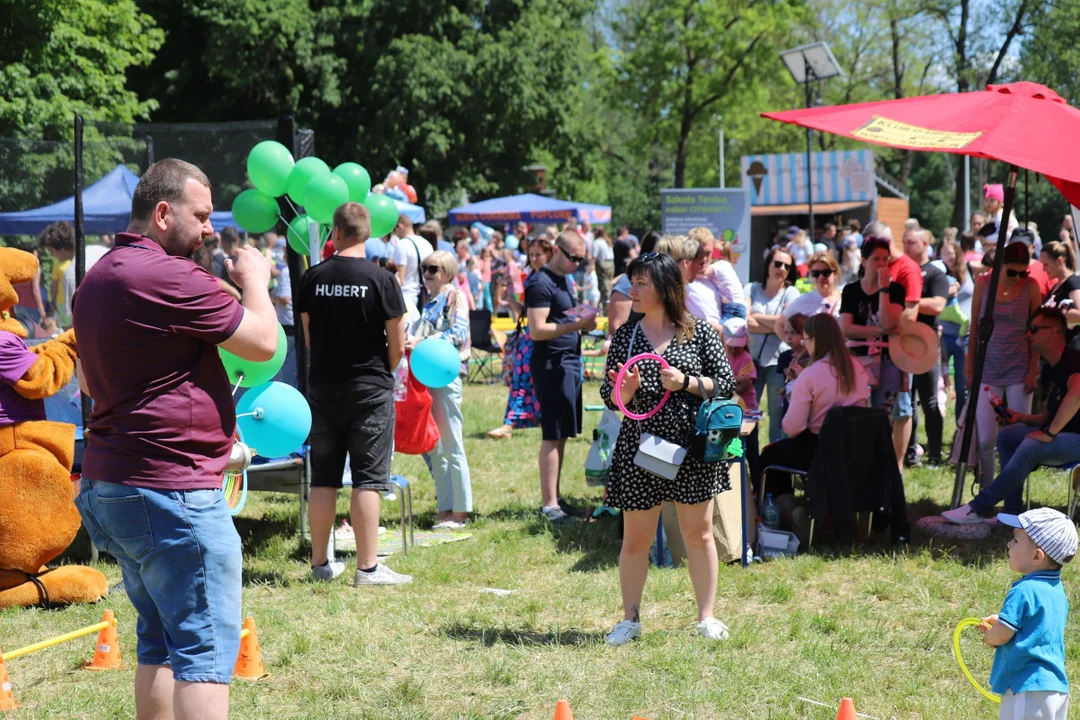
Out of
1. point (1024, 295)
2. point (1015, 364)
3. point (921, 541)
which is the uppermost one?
point (1024, 295)

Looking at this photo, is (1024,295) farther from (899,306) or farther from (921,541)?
(921,541)

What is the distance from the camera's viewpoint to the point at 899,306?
684 centimetres

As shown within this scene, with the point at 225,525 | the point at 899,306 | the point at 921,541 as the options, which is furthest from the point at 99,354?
the point at 899,306

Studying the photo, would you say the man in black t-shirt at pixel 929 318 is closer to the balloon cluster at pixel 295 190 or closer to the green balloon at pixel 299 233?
the balloon cluster at pixel 295 190

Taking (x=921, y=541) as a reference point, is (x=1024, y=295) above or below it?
above

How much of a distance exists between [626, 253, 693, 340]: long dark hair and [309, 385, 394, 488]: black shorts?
5.36 feet

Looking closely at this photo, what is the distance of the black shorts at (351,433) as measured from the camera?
533 centimetres

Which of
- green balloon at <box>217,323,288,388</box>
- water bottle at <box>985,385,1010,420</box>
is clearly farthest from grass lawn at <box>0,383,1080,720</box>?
green balloon at <box>217,323,288,388</box>

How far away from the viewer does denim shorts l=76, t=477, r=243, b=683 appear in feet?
8.95

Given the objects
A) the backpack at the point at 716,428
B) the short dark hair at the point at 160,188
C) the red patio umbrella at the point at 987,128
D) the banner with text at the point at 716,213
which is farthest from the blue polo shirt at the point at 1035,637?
the banner with text at the point at 716,213

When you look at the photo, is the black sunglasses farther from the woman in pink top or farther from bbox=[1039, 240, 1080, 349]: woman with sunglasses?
bbox=[1039, 240, 1080, 349]: woman with sunglasses

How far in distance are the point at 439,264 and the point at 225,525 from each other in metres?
3.94

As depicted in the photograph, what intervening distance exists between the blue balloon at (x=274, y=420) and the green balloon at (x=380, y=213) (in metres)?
1.61

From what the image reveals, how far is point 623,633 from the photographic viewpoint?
457cm
